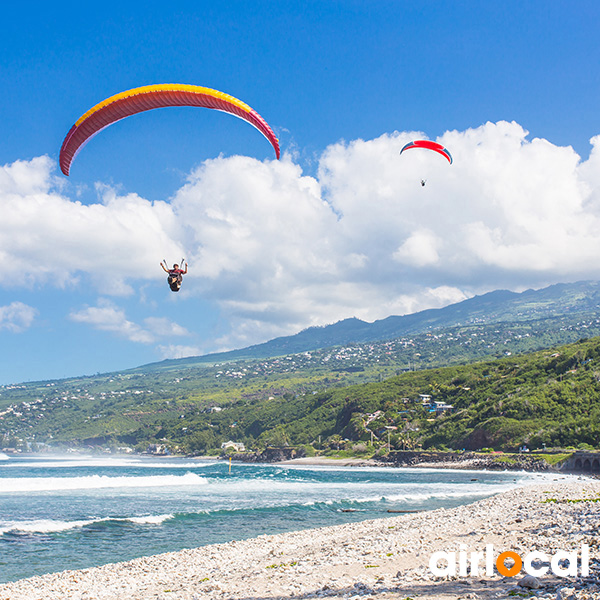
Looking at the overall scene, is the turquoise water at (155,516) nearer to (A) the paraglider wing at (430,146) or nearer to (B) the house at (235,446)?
(A) the paraglider wing at (430,146)

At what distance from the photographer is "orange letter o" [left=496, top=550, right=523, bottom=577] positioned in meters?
12.3

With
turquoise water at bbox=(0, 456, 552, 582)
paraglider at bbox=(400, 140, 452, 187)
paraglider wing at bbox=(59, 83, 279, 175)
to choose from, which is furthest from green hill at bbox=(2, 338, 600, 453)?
paraglider wing at bbox=(59, 83, 279, 175)

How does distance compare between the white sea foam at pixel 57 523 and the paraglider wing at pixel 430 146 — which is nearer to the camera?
the white sea foam at pixel 57 523

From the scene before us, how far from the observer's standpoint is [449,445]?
101 meters

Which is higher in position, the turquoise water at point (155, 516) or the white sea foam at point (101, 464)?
the turquoise water at point (155, 516)

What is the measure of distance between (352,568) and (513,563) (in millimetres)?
4707

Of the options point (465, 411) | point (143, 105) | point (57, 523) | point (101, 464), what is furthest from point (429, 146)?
point (101, 464)

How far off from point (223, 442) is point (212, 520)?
478 ft

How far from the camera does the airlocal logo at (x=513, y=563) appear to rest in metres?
11.5

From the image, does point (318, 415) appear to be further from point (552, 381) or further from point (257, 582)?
point (257, 582)

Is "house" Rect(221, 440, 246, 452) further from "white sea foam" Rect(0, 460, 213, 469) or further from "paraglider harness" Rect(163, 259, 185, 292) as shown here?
"paraglider harness" Rect(163, 259, 185, 292)

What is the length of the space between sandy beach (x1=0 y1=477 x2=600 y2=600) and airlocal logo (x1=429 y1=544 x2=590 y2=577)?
0.68 ft

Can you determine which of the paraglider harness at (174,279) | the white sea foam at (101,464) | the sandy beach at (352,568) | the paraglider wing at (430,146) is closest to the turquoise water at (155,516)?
the sandy beach at (352,568)

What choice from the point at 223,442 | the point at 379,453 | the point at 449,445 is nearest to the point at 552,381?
the point at 449,445
